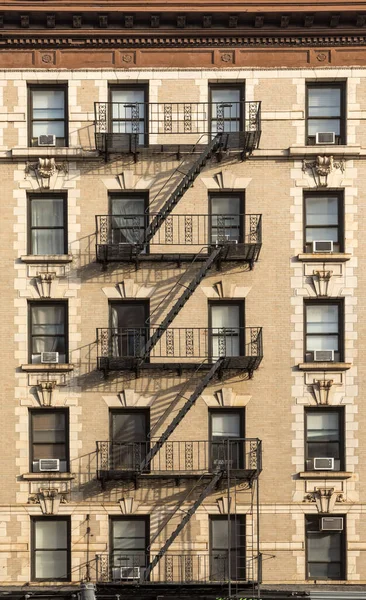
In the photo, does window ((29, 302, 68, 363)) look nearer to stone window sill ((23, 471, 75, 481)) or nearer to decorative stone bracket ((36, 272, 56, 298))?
decorative stone bracket ((36, 272, 56, 298))

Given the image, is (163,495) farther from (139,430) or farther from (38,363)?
(38,363)

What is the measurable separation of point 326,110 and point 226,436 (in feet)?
31.2

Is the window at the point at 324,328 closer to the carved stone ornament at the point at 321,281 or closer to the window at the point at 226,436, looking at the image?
the carved stone ornament at the point at 321,281

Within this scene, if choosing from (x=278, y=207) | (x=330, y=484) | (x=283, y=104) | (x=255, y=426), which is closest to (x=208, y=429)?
(x=255, y=426)

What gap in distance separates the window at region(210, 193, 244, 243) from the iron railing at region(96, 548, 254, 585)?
857 centimetres

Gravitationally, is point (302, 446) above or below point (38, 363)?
below

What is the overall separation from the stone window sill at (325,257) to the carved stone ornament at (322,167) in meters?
1.95

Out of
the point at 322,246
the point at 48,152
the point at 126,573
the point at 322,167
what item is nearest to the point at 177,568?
the point at 126,573

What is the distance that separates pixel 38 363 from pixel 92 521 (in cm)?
449

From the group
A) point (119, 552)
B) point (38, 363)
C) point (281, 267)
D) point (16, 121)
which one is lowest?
point (119, 552)

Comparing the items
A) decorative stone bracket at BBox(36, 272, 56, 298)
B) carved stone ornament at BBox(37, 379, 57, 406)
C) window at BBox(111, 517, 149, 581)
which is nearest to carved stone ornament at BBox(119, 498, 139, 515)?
window at BBox(111, 517, 149, 581)

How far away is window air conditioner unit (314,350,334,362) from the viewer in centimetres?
3111

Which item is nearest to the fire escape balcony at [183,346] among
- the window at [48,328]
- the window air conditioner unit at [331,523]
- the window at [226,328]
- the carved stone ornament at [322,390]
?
the window at [226,328]

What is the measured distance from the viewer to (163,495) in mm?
30641
